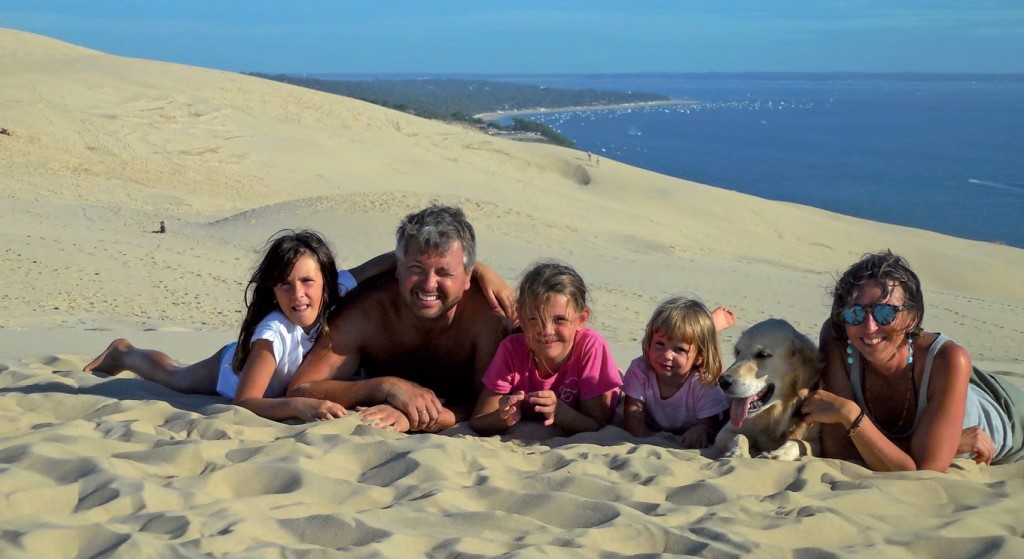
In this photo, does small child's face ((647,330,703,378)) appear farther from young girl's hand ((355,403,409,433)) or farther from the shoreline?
the shoreline

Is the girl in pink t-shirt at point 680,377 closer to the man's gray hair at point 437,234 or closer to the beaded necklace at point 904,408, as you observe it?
the beaded necklace at point 904,408

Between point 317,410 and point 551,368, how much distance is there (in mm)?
1086

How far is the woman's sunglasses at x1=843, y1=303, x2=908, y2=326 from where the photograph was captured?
3.98 m

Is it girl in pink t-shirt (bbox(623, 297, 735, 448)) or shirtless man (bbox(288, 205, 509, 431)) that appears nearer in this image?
girl in pink t-shirt (bbox(623, 297, 735, 448))

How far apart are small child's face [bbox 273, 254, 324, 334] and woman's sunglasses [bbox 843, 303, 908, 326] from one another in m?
2.38

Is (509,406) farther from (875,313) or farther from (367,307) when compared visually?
(875,313)

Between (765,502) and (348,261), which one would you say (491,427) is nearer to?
(765,502)

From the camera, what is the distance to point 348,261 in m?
13.5

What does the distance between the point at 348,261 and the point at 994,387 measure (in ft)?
32.6

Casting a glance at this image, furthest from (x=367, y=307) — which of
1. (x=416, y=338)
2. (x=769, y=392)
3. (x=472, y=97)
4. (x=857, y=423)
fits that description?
(x=472, y=97)

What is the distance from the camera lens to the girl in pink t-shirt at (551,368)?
4527 millimetres

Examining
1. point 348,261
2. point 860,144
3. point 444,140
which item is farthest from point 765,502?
point 860,144

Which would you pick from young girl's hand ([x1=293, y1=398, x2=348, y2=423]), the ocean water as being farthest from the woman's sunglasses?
the ocean water

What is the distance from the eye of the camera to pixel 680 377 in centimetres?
473
